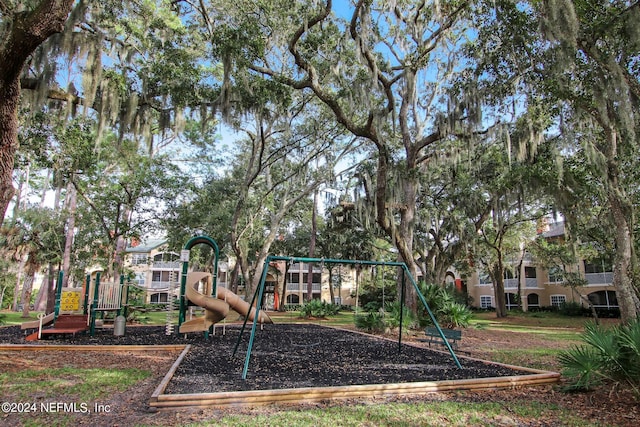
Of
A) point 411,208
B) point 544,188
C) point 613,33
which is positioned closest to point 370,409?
point 613,33

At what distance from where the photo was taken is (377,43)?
529 inches

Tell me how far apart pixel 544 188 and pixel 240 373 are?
12.0 metres

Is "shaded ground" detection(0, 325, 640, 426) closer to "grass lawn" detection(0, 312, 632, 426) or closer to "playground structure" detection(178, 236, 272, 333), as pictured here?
"grass lawn" detection(0, 312, 632, 426)

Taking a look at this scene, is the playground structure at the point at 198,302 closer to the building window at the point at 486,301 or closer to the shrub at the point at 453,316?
the shrub at the point at 453,316

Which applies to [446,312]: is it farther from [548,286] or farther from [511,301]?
[511,301]

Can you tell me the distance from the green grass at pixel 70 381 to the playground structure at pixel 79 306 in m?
4.49

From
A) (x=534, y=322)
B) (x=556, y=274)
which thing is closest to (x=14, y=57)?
(x=534, y=322)

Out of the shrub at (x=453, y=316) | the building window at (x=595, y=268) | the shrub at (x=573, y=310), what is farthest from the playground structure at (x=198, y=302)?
the building window at (x=595, y=268)

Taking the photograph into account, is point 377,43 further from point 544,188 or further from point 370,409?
point 370,409

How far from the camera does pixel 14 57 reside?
5.01 meters

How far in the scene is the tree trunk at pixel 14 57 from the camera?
4961 millimetres

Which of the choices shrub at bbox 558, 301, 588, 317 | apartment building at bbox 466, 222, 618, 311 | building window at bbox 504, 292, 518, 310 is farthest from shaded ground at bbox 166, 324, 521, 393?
building window at bbox 504, 292, 518, 310

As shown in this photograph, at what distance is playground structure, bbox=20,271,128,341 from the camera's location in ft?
32.9

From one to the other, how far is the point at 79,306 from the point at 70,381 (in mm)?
6151
